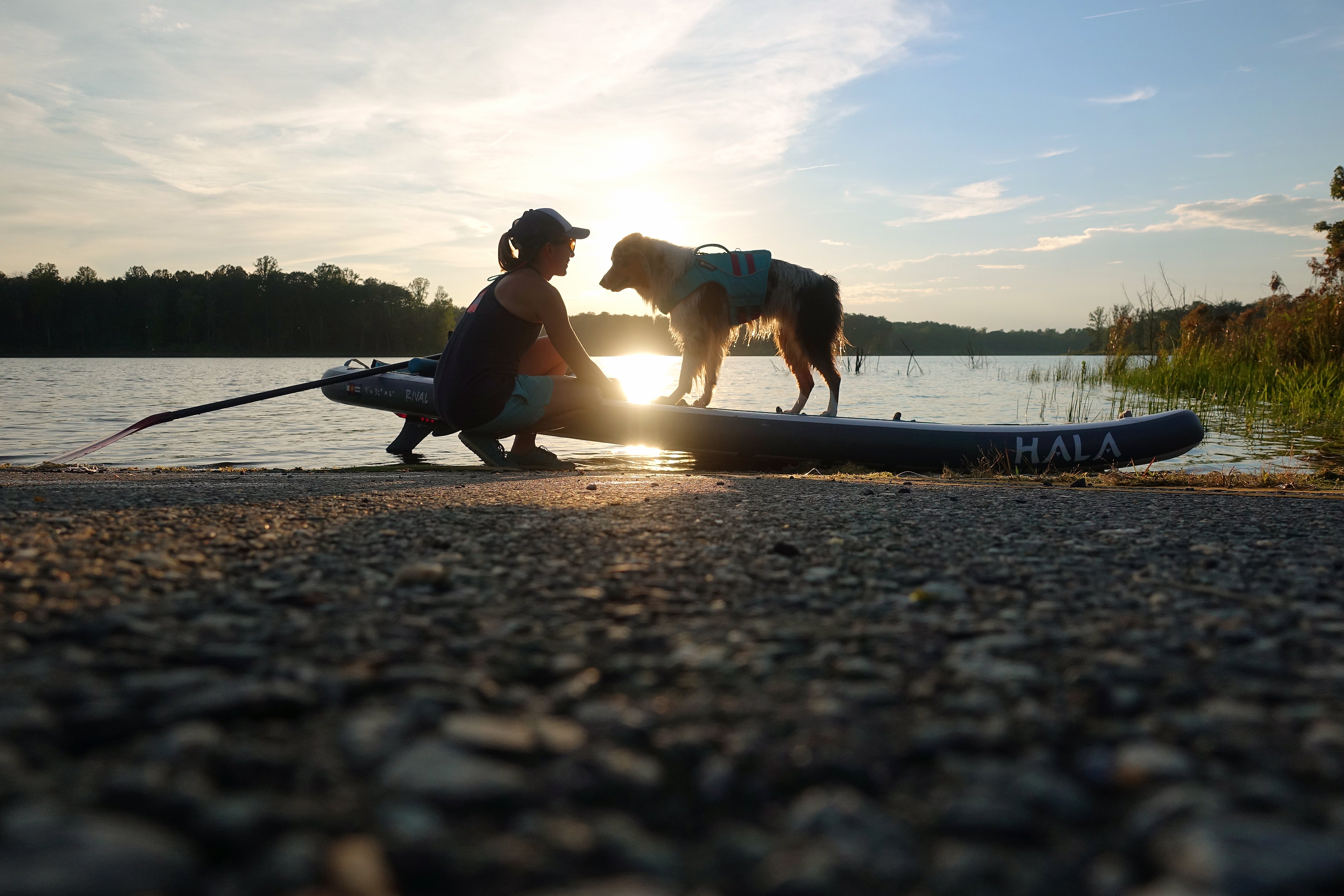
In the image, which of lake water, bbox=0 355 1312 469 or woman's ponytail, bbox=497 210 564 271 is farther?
lake water, bbox=0 355 1312 469

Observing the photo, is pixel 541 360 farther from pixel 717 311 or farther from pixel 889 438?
pixel 889 438

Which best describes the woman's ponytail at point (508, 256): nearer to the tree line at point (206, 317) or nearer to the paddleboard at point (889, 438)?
the paddleboard at point (889, 438)

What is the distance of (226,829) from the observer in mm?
782

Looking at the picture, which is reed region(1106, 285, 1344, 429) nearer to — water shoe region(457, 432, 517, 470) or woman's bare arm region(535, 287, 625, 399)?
woman's bare arm region(535, 287, 625, 399)

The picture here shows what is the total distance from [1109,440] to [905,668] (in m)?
7.05

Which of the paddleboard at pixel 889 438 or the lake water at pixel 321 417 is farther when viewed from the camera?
the lake water at pixel 321 417

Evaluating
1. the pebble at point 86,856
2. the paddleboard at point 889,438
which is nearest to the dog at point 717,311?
the paddleboard at point 889,438

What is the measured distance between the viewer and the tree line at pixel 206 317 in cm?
7575

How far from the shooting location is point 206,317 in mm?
76750

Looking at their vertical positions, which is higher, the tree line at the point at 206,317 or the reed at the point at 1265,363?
the tree line at the point at 206,317

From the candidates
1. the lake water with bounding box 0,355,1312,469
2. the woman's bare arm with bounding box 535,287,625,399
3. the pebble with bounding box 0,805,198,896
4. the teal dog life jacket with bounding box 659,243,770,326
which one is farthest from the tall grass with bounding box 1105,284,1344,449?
the pebble with bounding box 0,805,198,896

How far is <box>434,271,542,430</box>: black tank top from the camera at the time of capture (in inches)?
221

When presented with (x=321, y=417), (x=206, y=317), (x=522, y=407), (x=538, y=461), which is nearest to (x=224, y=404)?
(x=522, y=407)

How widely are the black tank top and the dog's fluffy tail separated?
3.83 metres
